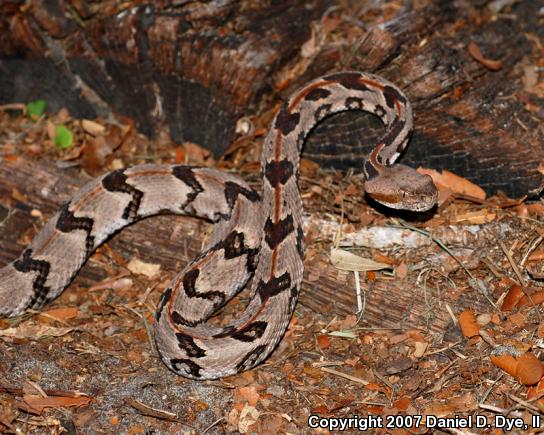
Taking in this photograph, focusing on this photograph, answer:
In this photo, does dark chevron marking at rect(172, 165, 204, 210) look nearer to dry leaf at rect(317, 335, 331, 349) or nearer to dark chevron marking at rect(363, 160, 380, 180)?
dark chevron marking at rect(363, 160, 380, 180)

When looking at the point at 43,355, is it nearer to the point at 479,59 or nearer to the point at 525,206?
the point at 525,206

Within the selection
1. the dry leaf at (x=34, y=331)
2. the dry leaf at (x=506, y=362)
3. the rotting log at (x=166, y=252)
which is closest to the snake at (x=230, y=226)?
the rotting log at (x=166, y=252)

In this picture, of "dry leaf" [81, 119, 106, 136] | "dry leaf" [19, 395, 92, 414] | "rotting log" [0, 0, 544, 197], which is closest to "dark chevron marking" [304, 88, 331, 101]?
"rotting log" [0, 0, 544, 197]

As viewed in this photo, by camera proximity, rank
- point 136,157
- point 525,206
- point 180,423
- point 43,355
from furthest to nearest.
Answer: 1. point 136,157
2. point 525,206
3. point 43,355
4. point 180,423

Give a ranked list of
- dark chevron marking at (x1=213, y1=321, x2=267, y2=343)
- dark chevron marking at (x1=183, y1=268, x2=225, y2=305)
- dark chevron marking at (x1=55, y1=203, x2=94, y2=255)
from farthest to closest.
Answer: dark chevron marking at (x1=55, y1=203, x2=94, y2=255)
dark chevron marking at (x1=183, y1=268, x2=225, y2=305)
dark chevron marking at (x1=213, y1=321, x2=267, y2=343)

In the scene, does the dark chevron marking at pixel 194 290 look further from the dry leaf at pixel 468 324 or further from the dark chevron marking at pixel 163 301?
the dry leaf at pixel 468 324

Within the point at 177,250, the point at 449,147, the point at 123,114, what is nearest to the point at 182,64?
the point at 123,114
